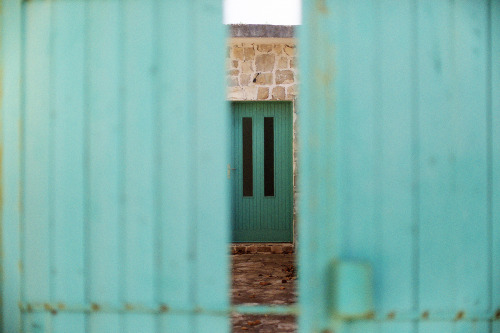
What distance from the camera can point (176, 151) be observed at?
1.81 m

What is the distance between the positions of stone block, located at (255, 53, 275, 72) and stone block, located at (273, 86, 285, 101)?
33 centimetres

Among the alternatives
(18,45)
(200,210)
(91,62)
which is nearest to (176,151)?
(200,210)

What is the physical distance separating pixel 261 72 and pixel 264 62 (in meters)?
0.17

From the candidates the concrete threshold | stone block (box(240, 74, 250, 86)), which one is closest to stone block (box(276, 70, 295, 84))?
stone block (box(240, 74, 250, 86))

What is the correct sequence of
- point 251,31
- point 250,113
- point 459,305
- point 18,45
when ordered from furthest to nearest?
point 250,113
point 251,31
point 18,45
point 459,305

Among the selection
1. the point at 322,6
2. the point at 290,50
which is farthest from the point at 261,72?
the point at 322,6

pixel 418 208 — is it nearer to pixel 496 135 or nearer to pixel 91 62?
pixel 496 135

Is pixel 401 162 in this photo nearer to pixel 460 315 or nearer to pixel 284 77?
pixel 460 315

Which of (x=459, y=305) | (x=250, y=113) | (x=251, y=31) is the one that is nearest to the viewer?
(x=459, y=305)

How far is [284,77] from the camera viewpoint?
657cm

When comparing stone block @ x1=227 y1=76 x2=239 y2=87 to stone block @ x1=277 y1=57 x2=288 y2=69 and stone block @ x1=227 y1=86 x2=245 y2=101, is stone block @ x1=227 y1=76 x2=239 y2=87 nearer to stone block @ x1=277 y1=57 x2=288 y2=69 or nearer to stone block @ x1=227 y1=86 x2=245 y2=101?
stone block @ x1=227 y1=86 x2=245 y2=101

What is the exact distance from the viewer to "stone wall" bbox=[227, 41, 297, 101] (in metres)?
6.54

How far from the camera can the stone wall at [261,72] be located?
6543mm

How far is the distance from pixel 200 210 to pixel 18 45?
3.85 ft
